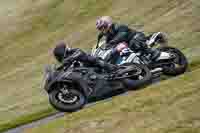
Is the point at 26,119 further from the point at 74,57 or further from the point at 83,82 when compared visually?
the point at 83,82

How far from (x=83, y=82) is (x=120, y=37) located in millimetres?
3337

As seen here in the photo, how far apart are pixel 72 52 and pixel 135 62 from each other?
2861 millimetres

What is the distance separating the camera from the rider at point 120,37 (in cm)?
2041

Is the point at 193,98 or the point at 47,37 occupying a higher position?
the point at 193,98

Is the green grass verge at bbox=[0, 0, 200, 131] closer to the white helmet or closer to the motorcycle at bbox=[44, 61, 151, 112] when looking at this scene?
the motorcycle at bbox=[44, 61, 151, 112]

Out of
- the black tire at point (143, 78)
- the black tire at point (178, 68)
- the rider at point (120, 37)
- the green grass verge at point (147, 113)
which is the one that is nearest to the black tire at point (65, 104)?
the green grass verge at point (147, 113)

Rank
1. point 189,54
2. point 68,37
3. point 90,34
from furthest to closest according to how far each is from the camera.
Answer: point 68,37
point 90,34
point 189,54

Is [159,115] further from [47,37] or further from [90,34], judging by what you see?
[47,37]

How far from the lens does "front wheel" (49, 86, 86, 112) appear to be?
18094mm

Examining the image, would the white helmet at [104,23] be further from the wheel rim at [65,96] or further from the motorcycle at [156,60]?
the wheel rim at [65,96]

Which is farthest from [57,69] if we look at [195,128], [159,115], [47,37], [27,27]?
[27,27]

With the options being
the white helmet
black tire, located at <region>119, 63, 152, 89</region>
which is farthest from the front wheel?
the white helmet

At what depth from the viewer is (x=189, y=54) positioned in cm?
2814

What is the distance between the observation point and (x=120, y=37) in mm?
20656
